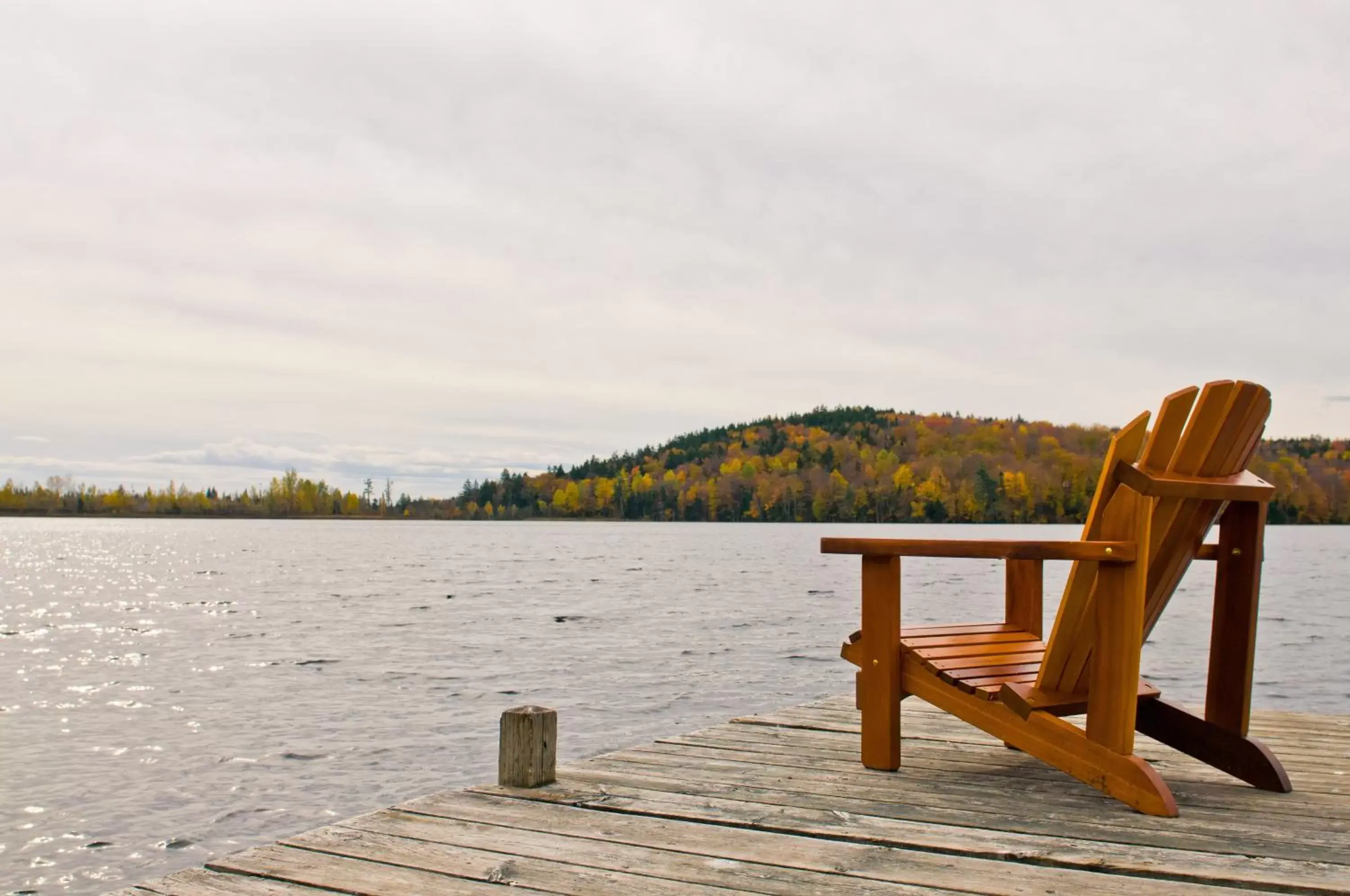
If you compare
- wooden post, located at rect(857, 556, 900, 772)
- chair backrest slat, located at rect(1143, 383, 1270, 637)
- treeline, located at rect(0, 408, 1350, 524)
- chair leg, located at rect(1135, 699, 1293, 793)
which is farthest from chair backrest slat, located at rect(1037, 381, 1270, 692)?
treeline, located at rect(0, 408, 1350, 524)

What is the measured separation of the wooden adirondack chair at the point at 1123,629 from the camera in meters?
4.17

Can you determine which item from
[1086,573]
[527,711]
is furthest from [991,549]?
[527,711]

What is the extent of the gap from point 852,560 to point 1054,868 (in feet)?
235

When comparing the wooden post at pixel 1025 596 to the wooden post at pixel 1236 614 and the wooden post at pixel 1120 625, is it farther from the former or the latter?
the wooden post at pixel 1120 625

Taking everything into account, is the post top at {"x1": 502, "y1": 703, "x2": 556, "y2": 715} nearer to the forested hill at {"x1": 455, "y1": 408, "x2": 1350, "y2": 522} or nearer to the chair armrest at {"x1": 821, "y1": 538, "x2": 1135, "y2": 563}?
the chair armrest at {"x1": 821, "y1": 538, "x2": 1135, "y2": 563}

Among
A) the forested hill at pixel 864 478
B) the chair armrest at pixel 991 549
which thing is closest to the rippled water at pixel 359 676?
the chair armrest at pixel 991 549

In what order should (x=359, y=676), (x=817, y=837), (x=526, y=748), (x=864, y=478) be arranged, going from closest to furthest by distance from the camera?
(x=817, y=837)
(x=526, y=748)
(x=359, y=676)
(x=864, y=478)

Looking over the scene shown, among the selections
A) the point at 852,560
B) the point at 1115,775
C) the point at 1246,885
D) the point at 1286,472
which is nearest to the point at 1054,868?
the point at 1246,885

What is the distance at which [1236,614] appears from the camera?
458cm

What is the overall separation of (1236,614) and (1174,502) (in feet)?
2.38

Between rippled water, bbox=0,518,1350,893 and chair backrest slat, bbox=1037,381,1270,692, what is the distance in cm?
643

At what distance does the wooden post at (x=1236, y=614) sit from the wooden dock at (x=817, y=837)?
366 mm

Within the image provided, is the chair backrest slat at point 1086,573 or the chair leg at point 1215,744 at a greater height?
the chair backrest slat at point 1086,573

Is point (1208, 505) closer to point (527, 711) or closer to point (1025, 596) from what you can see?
point (1025, 596)
